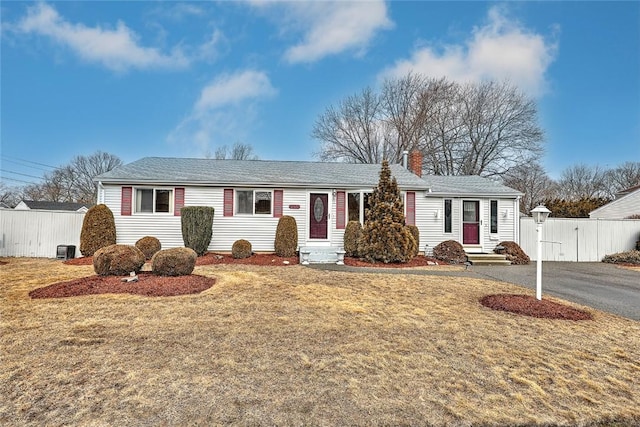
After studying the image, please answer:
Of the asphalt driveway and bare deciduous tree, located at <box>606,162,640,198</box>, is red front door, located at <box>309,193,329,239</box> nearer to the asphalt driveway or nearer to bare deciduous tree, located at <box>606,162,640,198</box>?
the asphalt driveway

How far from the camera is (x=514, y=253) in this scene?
12.5 meters

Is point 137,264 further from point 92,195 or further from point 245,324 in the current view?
point 92,195

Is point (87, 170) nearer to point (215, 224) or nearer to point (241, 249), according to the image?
point (215, 224)

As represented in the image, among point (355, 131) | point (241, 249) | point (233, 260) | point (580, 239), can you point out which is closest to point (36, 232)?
point (233, 260)

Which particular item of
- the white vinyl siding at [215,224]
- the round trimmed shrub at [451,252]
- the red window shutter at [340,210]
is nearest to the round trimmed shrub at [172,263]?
the white vinyl siding at [215,224]

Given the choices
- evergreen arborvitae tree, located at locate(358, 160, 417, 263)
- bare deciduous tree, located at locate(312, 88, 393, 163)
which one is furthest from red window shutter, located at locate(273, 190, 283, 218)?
bare deciduous tree, located at locate(312, 88, 393, 163)

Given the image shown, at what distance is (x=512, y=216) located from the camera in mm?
13430

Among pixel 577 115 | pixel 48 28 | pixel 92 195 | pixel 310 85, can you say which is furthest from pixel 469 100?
pixel 92 195

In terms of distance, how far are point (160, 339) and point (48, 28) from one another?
12.9 m

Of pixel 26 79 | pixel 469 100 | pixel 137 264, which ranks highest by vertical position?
pixel 469 100

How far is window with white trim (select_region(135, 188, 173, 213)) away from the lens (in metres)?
12.5

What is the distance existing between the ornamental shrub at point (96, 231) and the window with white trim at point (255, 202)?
15.5ft

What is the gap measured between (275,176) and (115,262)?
A: 727cm

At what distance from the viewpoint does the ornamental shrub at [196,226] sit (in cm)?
1155
